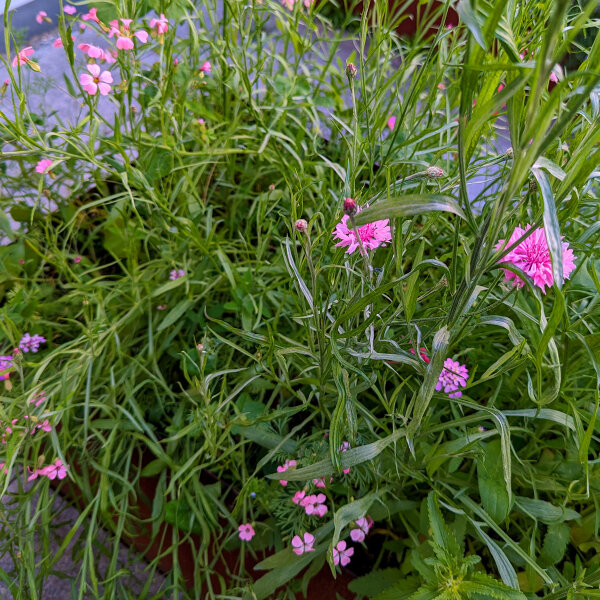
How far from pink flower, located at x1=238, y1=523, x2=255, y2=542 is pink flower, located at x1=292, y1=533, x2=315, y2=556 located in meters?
0.07

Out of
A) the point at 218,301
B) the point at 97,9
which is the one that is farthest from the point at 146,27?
the point at 218,301

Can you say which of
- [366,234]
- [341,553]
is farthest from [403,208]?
[341,553]

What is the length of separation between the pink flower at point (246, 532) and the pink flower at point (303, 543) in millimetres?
66

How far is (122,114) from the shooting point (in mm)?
649

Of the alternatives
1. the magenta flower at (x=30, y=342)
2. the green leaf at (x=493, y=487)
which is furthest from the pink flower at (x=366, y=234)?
the magenta flower at (x=30, y=342)

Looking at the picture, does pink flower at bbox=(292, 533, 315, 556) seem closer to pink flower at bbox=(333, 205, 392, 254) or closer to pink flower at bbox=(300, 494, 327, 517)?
pink flower at bbox=(300, 494, 327, 517)

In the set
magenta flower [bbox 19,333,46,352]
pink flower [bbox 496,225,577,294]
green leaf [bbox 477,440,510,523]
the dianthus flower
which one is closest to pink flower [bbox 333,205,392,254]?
pink flower [bbox 496,225,577,294]

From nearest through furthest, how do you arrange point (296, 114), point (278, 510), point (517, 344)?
point (517, 344)
point (278, 510)
point (296, 114)

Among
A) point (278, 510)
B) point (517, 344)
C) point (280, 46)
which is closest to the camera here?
point (517, 344)

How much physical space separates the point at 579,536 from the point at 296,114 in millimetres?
716

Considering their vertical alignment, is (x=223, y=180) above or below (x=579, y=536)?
above

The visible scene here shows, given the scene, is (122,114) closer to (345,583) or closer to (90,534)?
(90,534)

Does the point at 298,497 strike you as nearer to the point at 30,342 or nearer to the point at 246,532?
the point at 246,532

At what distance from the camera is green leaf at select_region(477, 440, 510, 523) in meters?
0.47
